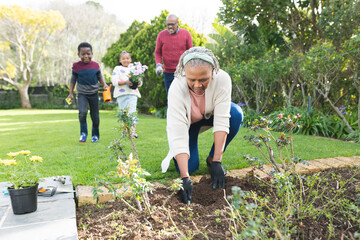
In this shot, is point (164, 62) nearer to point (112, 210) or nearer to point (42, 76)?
point (112, 210)

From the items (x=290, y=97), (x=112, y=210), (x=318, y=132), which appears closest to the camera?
(x=112, y=210)

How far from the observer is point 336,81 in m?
5.70

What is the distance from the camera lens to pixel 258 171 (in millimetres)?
2660

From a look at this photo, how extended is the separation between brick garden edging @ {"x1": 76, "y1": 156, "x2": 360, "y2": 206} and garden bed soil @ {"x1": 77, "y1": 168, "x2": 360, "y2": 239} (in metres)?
0.06

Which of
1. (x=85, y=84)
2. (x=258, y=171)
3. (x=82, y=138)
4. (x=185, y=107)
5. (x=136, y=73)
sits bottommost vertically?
(x=82, y=138)

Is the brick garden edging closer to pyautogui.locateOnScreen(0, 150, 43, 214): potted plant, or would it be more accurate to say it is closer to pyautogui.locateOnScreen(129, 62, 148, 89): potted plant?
pyautogui.locateOnScreen(0, 150, 43, 214): potted plant

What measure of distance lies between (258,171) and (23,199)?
198 cm

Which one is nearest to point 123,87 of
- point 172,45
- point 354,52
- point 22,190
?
point 172,45

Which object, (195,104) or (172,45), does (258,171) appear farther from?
(172,45)

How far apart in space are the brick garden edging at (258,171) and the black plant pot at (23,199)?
0.36 m

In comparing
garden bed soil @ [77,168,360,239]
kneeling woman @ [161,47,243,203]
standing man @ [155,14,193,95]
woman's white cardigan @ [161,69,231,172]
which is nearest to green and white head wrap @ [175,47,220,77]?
kneeling woman @ [161,47,243,203]

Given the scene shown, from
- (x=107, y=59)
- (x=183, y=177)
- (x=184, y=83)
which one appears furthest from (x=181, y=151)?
(x=107, y=59)

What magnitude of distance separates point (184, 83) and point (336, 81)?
4780mm

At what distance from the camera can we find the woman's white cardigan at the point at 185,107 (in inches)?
84.4
